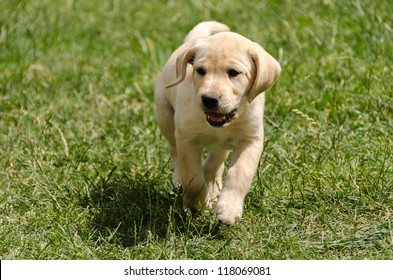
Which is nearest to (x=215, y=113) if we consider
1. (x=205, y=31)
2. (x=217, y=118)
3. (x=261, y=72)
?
(x=217, y=118)

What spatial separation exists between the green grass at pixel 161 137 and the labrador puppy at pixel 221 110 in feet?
0.69

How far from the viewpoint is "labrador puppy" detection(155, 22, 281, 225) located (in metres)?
5.79

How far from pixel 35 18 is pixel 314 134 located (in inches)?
161

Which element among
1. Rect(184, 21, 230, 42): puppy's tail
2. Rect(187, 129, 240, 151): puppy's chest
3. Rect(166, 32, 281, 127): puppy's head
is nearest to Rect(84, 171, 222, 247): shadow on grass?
Rect(187, 129, 240, 151): puppy's chest

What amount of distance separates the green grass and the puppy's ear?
31.9 inches

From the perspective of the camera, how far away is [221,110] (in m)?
5.70

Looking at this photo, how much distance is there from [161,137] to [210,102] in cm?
195

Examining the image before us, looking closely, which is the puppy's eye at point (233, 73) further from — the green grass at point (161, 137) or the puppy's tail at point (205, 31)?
the puppy's tail at point (205, 31)

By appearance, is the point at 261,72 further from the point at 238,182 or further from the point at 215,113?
the point at 238,182

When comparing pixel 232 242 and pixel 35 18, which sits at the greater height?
pixel 232 242
